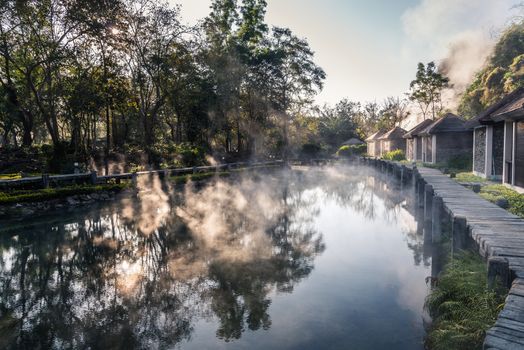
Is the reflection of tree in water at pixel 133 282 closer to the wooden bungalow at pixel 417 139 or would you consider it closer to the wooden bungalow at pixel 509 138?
the wooden bungalow at pixel 509 138

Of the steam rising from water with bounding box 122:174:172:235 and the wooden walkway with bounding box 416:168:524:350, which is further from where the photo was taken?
the steam rising from water with bounding box 122:174:172:235

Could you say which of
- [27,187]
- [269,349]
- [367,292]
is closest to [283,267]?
[367,292]

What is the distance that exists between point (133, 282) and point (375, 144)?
5478cm

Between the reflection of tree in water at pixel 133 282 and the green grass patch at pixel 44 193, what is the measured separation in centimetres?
298

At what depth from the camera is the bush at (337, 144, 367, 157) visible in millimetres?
61438

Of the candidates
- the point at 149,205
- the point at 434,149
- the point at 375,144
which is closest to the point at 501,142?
the point at 434,149

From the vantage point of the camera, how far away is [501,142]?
17.8 metres

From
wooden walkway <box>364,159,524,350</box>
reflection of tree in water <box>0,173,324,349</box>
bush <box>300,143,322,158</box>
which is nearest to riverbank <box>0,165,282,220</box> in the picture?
reflection of tree in water <box>0,173,324,349</box>

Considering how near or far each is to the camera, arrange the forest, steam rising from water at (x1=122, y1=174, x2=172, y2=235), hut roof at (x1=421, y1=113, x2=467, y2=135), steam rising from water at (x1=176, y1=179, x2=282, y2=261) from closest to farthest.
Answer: steam rising from water at (x1=176, y1=179, x2=282, y2=261), steam rising from water at (x1=122, y1=174, x2=172, y2=235), the forest, hut roof at (x1=421, y1=113, x2=467, y2=135)

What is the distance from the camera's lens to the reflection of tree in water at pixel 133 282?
5699mm

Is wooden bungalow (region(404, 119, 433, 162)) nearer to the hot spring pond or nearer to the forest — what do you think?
the forest

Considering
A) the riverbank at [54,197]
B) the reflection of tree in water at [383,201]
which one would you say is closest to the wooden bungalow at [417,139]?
the reflection of tree in water at [383,201]

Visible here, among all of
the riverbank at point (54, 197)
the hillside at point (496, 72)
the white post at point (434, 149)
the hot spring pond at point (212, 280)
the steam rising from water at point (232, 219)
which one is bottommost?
the hot spring pond at point (212, 280)

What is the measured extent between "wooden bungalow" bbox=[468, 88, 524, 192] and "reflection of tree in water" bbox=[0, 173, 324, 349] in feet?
29.5
